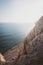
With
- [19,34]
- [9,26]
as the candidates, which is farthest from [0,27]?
[19,34]

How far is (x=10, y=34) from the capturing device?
8867mm

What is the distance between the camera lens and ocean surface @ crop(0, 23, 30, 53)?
8555 millimetres

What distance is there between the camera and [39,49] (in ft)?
11.4

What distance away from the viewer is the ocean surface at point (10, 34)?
337 inches

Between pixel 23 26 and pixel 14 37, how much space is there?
0.94 meters

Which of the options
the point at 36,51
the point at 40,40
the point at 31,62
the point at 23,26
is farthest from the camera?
the point at 23,26

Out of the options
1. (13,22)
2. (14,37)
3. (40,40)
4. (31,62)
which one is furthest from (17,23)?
(31,62)

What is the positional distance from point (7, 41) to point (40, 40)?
17.0ft

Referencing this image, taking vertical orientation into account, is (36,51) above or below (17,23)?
below

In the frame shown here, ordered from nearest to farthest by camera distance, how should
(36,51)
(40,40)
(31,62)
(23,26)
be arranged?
1. (31,62)
2. (36,51)
3. (40,40)
4. (23,26)

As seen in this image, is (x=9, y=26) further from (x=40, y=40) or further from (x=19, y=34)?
(x=40, y=40)

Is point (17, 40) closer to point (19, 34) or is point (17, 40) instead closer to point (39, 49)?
point (19, 34)

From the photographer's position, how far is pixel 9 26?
29.0 ft

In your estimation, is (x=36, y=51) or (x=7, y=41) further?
(x=7, y=41)
